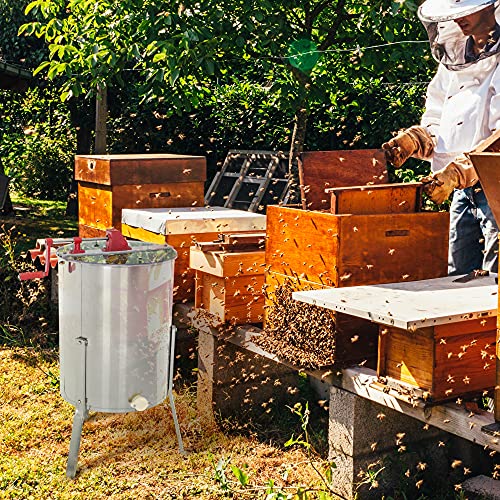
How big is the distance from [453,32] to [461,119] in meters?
0.33

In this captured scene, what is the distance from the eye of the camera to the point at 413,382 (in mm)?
2545

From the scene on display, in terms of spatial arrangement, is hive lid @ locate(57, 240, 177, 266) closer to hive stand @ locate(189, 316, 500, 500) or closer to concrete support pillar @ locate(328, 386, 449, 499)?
hive stand @ locate(189, 316, 500, 500)

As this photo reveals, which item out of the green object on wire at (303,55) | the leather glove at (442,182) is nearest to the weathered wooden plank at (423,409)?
the leather glove at (442,182)

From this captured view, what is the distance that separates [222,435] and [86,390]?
74cm

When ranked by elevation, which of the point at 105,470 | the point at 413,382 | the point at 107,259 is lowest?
the point at 105,470

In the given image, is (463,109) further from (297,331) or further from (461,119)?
(297,331)

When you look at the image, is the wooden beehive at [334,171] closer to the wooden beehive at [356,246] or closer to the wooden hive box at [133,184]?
the wooden beehive at [356,246]

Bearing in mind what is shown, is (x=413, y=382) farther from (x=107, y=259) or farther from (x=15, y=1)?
(x=15, y=1)

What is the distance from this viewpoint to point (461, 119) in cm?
304

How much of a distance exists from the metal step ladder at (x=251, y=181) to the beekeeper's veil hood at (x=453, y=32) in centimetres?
359

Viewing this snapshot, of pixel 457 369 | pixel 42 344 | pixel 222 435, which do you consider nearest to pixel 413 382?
pixel 457 369

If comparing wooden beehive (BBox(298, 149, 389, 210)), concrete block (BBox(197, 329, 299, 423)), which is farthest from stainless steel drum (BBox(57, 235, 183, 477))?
wooden beehive (BBox(298, 149, 389, 210))

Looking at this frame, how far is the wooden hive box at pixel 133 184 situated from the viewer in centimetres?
429

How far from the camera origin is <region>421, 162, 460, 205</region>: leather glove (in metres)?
2.74
